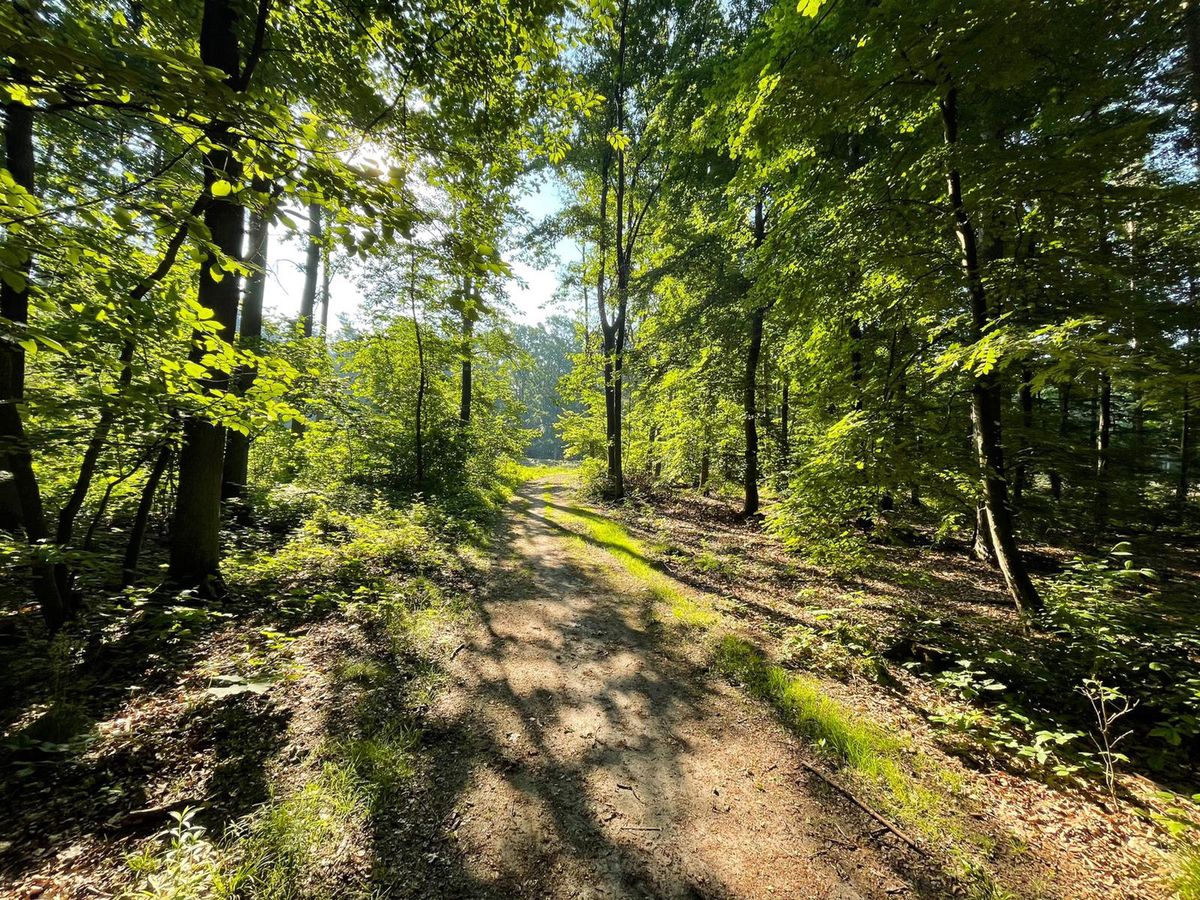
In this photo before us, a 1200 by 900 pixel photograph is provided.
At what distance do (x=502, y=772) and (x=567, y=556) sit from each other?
5.54m

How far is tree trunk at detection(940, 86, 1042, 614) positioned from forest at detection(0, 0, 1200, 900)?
0.07 m

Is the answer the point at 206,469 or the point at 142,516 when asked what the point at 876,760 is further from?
the point at 206,469

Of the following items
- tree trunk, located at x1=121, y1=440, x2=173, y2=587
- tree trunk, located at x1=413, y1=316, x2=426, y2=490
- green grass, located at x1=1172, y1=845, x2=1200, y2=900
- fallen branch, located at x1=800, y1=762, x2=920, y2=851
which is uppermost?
tree trunk, located at x1=413, y1=316, x2=426, y2=490

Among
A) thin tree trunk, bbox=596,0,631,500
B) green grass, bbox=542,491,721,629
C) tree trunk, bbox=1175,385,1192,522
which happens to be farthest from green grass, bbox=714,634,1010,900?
tree trunk, bbox=1175,385,1192,522

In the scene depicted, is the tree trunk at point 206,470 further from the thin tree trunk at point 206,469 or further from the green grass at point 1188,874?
the green grass at point 1188,874

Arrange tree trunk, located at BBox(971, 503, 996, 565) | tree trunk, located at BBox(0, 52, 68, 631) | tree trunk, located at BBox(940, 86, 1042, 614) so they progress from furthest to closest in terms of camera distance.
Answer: tree trunk, located at BBox(971, 503, 996, 565), tree trunk, located at BBox(940, 86, 1042, 614), tree trunk, located at BBox(0, 52, 68, 631)

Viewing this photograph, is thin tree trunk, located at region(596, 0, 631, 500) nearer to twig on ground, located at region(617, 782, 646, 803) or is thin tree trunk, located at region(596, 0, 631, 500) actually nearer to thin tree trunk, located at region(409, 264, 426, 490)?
thin tree trunk, located at region(409, 264, 426, 490)

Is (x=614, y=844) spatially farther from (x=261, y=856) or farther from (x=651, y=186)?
(x=651, y=186)

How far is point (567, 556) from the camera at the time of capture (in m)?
8.58

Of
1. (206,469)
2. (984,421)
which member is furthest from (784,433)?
(206,469)

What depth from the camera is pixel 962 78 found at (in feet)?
14.1

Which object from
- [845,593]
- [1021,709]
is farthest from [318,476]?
[1021,709]

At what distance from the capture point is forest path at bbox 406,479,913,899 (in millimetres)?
2334

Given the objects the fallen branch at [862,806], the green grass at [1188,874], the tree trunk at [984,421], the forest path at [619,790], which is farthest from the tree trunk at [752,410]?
the green grass at [1188,874]
